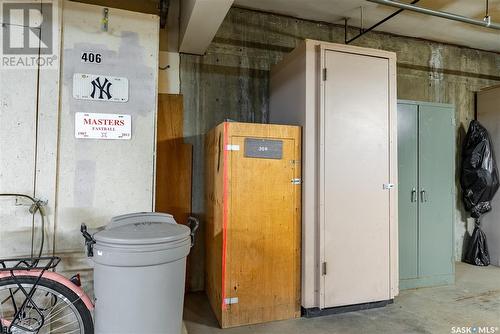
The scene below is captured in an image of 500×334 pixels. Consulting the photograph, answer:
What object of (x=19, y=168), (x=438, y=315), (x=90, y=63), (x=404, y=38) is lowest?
(x=438, y=315)

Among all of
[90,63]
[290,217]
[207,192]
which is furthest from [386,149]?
[90,63]

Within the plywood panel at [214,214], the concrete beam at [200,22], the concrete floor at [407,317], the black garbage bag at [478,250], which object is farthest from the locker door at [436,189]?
the concrete beam at [200,22]

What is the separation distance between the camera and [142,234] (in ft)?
5.58

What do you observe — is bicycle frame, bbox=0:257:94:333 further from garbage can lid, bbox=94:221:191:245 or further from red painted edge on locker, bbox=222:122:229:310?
red painted edge on locker, bbox=222:122:229:310

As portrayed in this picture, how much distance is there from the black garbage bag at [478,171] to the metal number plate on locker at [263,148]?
10.1ft

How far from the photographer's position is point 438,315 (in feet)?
8.96

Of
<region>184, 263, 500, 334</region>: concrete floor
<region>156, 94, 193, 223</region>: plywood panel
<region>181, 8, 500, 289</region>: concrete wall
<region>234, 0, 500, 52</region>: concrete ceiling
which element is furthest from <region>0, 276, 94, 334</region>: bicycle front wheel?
<region>234, 0, 500, 52</region>: concrete ceiling

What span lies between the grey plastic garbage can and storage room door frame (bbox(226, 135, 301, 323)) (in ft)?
2.82

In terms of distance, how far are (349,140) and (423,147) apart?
121cm

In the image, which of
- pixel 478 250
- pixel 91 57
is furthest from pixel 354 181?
pixel 478 250

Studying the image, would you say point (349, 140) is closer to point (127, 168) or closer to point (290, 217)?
point (290, 217)

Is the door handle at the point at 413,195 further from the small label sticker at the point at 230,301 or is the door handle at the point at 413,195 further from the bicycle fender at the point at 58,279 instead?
the bicycle fender at the point at 58,279

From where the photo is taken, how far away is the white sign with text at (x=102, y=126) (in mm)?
2238

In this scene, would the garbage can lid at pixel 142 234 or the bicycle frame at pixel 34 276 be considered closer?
the garbage can lid at pixel 142 234
